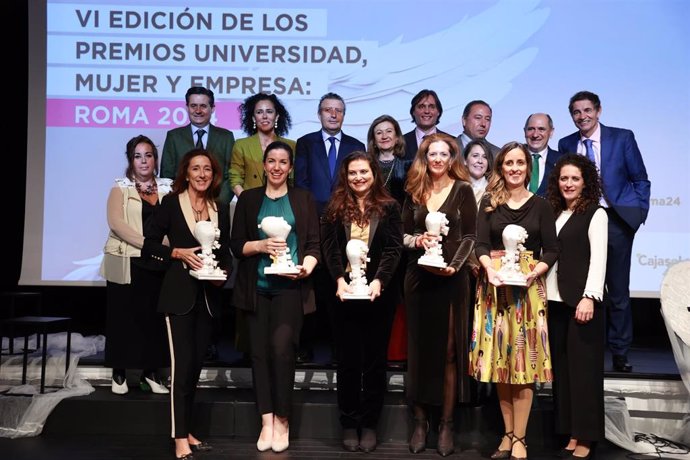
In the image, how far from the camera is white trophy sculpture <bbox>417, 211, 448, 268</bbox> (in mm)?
3936

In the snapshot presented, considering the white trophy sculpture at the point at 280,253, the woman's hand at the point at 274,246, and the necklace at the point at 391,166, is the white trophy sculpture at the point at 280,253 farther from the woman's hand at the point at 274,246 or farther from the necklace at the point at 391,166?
the necklace at the point at 391,166

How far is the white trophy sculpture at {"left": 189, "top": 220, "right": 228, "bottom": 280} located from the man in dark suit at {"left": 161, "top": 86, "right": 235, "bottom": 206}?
1.44m

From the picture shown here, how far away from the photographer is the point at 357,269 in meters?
4.07

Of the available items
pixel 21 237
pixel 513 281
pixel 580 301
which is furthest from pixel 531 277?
pixel 21 237

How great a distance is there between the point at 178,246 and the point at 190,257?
0.14 m

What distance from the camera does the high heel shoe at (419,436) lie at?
430cm

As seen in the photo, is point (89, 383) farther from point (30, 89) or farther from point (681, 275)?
point (681, 275)

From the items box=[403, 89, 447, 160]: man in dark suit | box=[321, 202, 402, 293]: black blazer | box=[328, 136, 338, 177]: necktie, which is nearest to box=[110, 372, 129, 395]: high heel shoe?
box=[321, 202, 402, 293]: black blazer

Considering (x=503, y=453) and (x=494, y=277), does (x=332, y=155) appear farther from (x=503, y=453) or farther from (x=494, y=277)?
(x=503, y=453)

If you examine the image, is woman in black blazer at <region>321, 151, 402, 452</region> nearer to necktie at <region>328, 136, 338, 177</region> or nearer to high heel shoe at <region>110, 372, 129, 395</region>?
necktie at <region>328, 136, 338, 177</region>

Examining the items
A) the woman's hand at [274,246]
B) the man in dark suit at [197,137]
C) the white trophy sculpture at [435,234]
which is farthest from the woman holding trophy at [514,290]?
the man in dark suit at [197,137]

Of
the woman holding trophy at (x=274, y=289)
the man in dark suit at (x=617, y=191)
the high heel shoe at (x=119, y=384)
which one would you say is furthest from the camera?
the man in dark suit at (x=617, y=191)

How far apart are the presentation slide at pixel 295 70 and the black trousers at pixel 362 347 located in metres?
1.97

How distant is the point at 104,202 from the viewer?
594 cm
